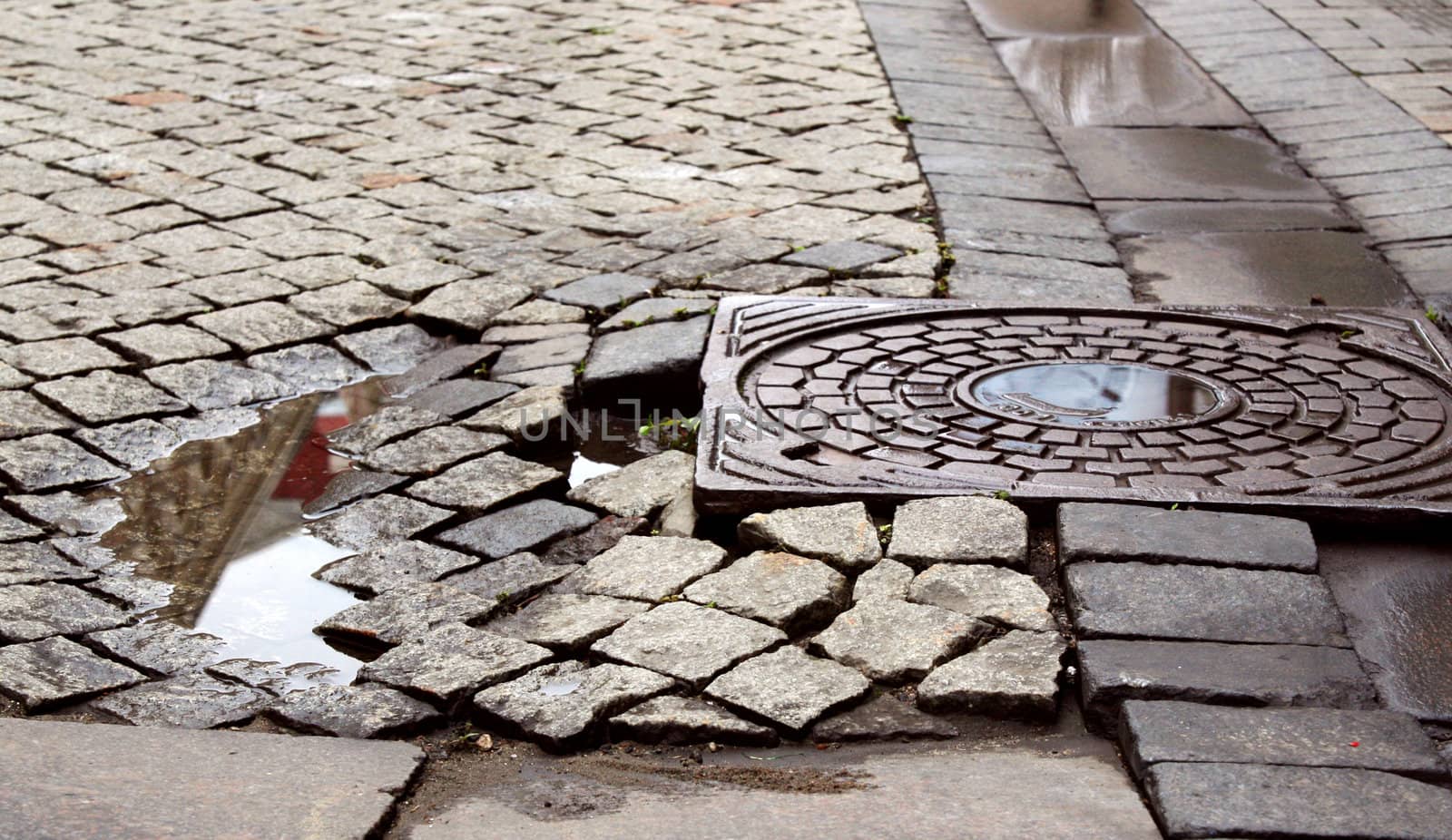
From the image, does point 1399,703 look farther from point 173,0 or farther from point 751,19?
point 173,0

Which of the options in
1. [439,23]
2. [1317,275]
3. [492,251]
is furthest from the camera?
[439,23]

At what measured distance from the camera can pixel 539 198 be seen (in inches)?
229

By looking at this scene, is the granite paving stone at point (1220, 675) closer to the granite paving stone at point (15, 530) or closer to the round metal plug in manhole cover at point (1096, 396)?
the round metal plug in manhole cover at point (1096, 396)

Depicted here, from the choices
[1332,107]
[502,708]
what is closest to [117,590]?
[502,708]

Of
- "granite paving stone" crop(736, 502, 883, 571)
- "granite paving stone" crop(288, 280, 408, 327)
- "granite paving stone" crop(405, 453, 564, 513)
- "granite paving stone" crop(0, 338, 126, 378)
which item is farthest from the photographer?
"granite paving stone" crop(288, 280, 408, 327)

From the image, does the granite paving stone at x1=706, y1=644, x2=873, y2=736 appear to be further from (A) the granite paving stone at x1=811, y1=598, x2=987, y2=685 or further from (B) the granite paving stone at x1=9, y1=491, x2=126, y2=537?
(B) the granite paving stone at x1=9, y1=491, x2=126, y2=537

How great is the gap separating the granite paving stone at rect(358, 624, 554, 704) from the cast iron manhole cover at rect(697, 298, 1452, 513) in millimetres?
626

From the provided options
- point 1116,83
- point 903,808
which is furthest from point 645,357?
point 1116,83

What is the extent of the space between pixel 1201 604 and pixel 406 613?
1.50 m

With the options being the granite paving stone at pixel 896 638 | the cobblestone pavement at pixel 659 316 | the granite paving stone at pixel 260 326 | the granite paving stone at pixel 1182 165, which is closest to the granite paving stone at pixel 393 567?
the cobblestone pavement at pixel 659 316

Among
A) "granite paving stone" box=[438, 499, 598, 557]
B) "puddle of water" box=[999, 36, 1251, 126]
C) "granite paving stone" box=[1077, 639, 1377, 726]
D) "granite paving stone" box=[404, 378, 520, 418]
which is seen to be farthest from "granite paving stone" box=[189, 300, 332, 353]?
"puddle of water" box=[999, 36, 1251, 126]

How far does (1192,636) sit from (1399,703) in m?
0.34

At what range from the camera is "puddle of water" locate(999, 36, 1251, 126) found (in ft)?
22.8

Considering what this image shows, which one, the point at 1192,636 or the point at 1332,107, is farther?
the point at 1332,107
